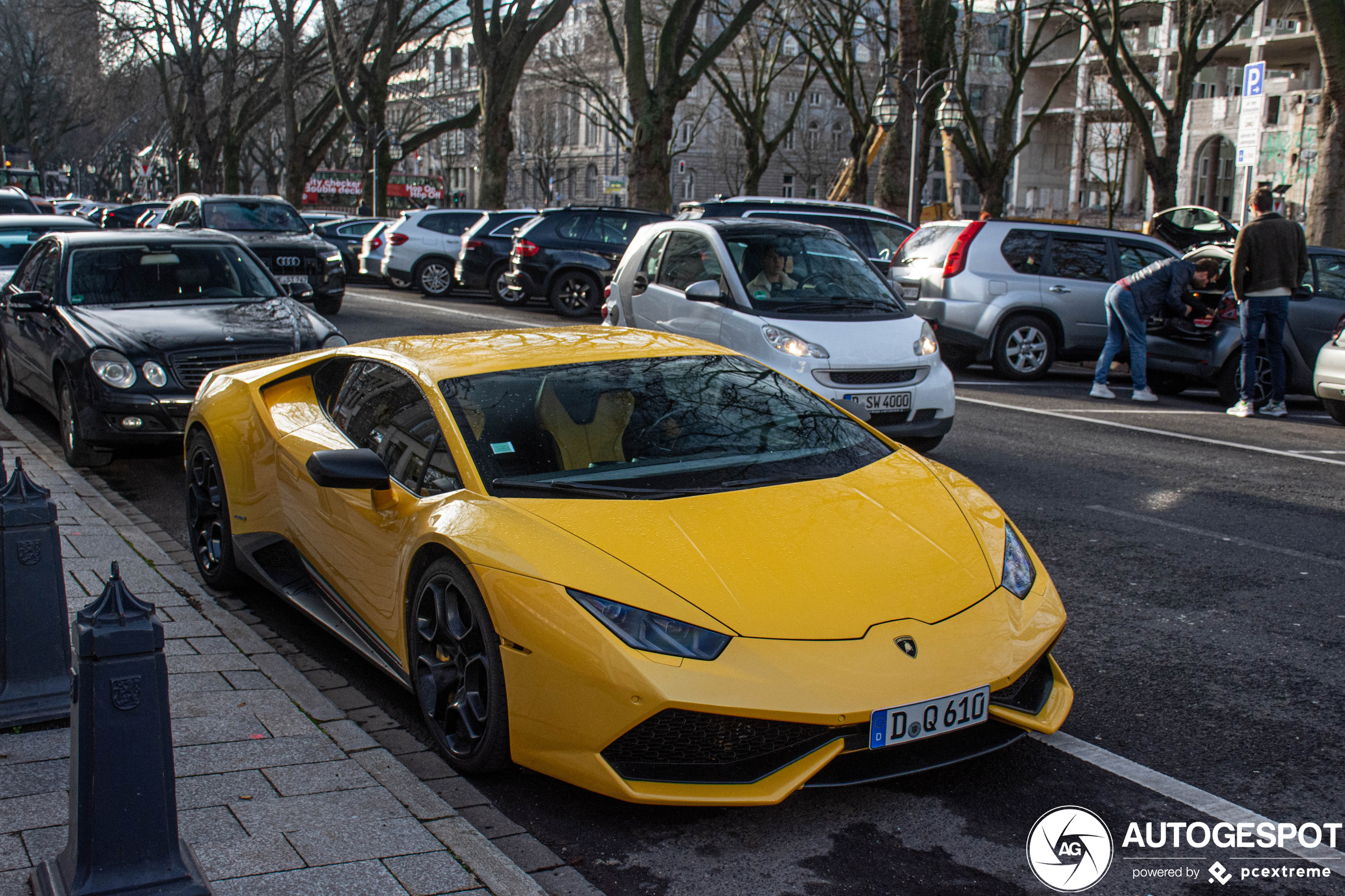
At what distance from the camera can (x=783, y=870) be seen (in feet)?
10.8

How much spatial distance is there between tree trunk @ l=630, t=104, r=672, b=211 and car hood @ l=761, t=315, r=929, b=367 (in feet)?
58.1

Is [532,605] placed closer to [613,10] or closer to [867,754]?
[867,754]

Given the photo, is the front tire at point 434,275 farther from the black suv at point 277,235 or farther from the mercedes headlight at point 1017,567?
the mercedes headlight at point 1017,567

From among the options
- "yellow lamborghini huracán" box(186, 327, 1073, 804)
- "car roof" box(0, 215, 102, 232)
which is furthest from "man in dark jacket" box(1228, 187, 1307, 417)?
"car roof" box(0, 215, 102, 232)

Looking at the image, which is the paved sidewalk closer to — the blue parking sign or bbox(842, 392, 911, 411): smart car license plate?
bbox(842, 392, 911, 411): smart car license plate

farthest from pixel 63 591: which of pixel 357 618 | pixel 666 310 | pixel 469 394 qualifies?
pixel 666 310


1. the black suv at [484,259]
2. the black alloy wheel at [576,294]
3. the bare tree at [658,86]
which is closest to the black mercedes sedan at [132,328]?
the black alloy wheel at [576,294]

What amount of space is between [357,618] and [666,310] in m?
6.15

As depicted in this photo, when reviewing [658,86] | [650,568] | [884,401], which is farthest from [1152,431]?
[658,86]

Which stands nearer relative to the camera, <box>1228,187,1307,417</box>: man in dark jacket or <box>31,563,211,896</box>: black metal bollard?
<box>31,563,211,896</box>: black metal bollard

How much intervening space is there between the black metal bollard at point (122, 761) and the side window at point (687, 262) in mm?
7554

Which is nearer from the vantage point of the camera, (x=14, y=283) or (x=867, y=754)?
(x=867, y=754)

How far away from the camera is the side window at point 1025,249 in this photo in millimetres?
14086

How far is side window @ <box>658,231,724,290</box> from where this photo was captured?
1005 centimetres
